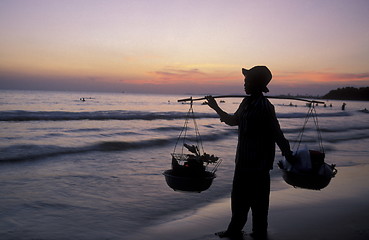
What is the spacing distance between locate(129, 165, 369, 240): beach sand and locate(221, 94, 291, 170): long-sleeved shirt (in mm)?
960

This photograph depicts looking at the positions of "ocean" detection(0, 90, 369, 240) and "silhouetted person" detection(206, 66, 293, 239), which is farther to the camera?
"ocean" detection(0, 90, 369, 240)

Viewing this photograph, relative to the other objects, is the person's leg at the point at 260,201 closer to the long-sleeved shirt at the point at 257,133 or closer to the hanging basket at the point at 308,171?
the long-sleeved shirt at the point at 257,133

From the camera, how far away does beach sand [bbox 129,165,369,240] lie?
3.56 m

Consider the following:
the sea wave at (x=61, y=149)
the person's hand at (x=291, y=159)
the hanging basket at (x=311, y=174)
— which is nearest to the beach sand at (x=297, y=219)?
the hanging basket at (x=311, y=174)

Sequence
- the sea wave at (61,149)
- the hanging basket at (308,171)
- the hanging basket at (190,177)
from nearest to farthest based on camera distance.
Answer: the hanging basket at (308,171) → the hanging basket at (190,177) → the sea wave at (61,149)

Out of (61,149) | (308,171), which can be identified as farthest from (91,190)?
(61,149)

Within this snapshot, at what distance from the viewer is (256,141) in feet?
8.87

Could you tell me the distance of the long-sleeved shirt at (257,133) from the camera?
8.75 feet

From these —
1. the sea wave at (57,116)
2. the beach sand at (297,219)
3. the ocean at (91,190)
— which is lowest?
the ocean at (91,190)

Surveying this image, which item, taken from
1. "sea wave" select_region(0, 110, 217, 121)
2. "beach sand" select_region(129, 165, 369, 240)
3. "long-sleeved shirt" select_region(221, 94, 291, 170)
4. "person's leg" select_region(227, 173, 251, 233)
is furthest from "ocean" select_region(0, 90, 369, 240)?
"sea wave" select_region(0, 110, 217, 121)

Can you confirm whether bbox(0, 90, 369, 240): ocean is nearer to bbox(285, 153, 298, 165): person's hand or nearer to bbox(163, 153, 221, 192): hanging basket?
bbox(163, 153, 221, 192): hanging basket

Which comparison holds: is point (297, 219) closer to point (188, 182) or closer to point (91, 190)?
point (188, 182)

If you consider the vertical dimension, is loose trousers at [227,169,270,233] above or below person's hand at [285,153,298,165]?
below

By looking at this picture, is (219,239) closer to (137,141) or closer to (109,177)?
(109,177)
